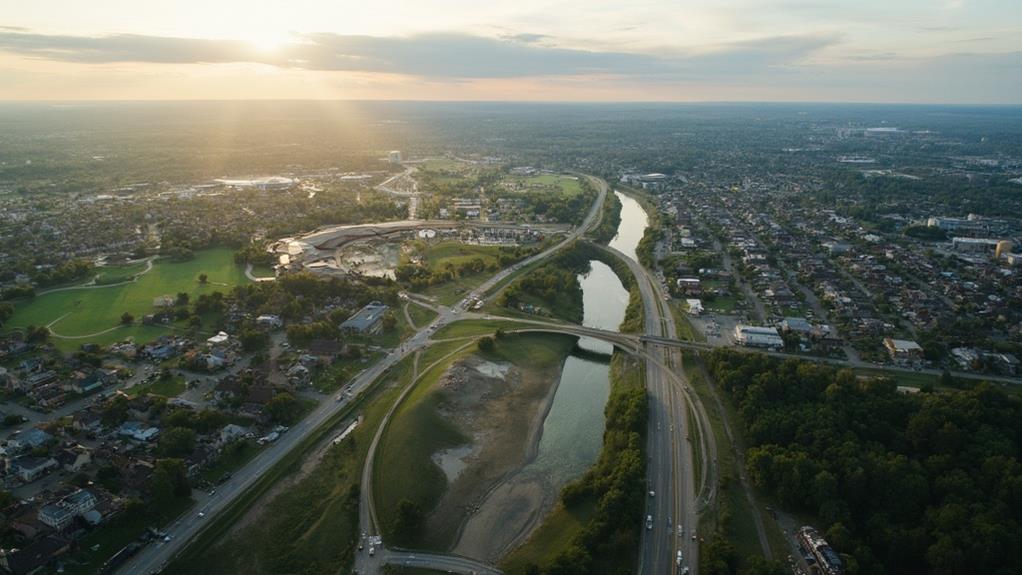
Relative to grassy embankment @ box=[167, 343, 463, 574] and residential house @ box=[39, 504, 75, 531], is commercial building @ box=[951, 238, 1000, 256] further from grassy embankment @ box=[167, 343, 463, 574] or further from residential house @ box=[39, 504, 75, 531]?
residential house @ box=[39, 504, 75, 531]

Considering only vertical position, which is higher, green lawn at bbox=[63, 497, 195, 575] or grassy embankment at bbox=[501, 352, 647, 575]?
grassy embankment at bbox=[501, 352, 647, 575]

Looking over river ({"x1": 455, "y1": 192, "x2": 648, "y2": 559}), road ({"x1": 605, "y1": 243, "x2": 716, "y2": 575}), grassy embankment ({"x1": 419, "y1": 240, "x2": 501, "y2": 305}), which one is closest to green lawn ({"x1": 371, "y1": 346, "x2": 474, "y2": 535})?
river ({"x1": 455, "y1": 192, "x2": 648, "y2": 559})

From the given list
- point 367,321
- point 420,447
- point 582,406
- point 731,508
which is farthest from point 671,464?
point 367,321

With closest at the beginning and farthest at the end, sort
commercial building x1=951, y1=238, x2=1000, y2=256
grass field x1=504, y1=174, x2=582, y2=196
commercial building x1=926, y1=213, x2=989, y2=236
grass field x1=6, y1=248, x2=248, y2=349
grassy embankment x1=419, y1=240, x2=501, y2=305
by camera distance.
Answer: grass field x1=6, y1=248, x2=248, y2=349 → grassy embankment x1=419, y1=240, x2=501, y2=305 → commercial building x1=951, y1=238, x2=1000, y2=256 → commercial building x1=926, y1=213, x2=989, y2=236 → grass field x1=504, y1=174, x2=582, y2=196

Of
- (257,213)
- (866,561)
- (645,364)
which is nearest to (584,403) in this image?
(645,364)

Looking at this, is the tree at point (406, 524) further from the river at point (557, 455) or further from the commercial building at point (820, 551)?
the commercial building at point (820, 551)

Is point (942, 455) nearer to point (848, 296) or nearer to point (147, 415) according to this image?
point (848, 296)

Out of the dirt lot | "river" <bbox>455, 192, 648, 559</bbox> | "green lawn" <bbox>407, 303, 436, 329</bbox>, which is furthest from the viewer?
"green lawn" <bbox>407, 303, 436, 329</bbox>

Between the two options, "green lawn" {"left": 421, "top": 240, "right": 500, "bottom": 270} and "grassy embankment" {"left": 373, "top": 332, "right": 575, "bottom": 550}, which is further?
"green lawn" {"left": 421, "top": 240, "right": 500, "bottom": 270}

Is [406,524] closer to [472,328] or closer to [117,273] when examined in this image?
[472,328]
